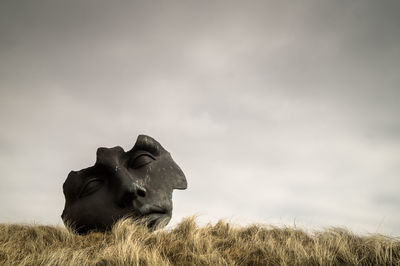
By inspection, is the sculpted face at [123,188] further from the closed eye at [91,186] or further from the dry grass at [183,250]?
the dry grass at [183,250]

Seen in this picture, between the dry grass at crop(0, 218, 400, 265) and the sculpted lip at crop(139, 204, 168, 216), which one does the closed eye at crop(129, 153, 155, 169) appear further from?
the dry grass at crop(0, 218, 400, 265)

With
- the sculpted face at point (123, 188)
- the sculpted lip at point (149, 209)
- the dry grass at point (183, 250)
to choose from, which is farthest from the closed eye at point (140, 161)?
the dry grass at point (183, 250)

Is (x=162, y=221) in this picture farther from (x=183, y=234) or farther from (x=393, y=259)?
(x=393, y=259)

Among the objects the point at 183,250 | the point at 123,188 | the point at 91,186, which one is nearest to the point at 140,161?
the point at 123,188

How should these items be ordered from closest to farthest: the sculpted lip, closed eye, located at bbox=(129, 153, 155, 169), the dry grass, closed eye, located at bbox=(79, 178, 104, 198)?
the dry grass → the sculpted lip → closed eye, located at bbox=(79, 178, 104, 198) → closed eye, located at bbox=(129, 153, 155, 169)

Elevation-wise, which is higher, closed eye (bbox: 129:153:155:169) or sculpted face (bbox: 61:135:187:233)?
closed eye (bbox: 129:153:155:169)

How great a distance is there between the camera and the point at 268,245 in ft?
10.3

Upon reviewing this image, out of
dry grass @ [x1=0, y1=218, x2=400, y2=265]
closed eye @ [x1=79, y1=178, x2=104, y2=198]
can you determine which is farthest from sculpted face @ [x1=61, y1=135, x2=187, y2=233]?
dry grass @ [x1=0, y1=218, x2=400, y2=265]

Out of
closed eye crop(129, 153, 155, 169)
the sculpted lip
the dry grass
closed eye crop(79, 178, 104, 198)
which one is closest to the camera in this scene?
the dry grass

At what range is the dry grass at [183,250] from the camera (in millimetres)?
2564

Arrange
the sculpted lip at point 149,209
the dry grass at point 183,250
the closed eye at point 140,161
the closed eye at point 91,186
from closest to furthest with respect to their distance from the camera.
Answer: the dry grass at point 183,250
the sculpted lip at point 149,209
the closed eye at point 91,186
the closed eye at point 140,161

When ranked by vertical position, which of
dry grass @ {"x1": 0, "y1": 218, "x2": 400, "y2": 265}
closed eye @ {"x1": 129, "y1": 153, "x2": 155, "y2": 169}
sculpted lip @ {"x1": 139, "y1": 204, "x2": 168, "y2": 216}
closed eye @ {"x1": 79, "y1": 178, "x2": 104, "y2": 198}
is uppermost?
closed eye @ {"x1": 129, "y1": 153, "x2": 155, "y2": 169}

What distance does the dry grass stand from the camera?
2.56 m

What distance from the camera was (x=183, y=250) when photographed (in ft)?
9.85
